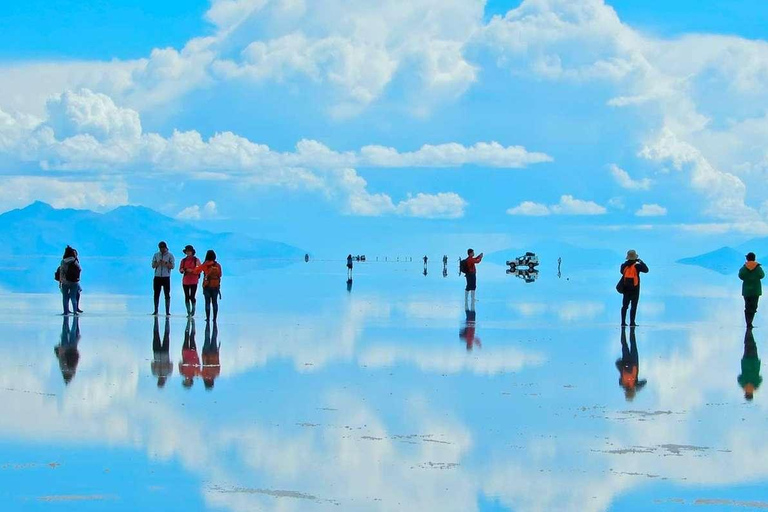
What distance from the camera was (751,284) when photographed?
91.5ft

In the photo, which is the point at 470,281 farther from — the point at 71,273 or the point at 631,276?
the point at 71,273

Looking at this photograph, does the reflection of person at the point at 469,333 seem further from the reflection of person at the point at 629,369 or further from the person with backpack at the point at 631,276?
the person with backpack at the point at 631,276

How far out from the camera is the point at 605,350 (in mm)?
22047

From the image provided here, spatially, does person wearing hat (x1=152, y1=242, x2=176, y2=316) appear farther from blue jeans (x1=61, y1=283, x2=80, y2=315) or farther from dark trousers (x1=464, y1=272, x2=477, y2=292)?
dark trousers (x1=464, y1=272, x2=477, y2=292)

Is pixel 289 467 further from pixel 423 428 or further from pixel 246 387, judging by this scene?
pixel 246 387

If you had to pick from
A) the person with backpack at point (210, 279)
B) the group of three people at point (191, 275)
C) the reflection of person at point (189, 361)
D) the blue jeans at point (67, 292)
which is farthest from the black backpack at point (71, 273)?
the reflection of person at point (189, 361)

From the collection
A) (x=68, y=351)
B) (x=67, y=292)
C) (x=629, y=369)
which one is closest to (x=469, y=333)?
(x=629, y=369)

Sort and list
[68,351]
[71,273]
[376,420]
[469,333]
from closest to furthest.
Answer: [376,420]
[68,351]
[469,333]
[71,273]

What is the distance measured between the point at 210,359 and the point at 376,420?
679 centimetres

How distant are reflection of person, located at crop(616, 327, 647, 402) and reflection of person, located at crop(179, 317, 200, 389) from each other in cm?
592

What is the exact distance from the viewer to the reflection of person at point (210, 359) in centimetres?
1666

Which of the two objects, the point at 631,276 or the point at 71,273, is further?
the point at 71,273

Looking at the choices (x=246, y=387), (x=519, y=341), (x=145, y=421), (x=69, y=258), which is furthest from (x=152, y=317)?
(x=145, y=421)

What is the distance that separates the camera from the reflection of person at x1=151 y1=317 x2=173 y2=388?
17.0 metres
